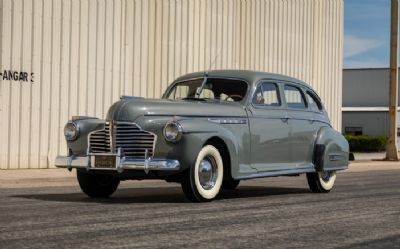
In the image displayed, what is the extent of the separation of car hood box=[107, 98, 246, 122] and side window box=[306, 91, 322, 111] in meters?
2.46

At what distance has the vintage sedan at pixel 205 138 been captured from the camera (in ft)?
30.0

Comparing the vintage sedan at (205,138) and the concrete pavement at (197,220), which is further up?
the vintage sedan at (205,138)

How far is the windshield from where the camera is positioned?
34.9ft

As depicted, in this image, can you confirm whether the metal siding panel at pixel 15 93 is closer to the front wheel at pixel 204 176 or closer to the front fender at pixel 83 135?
the front fender at pixel 83 135

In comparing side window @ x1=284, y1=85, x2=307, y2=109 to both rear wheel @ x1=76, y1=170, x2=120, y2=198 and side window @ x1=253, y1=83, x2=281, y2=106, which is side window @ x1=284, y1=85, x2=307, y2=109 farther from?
rear wheel @ x1=76, y1=170, x2=120, y2=198

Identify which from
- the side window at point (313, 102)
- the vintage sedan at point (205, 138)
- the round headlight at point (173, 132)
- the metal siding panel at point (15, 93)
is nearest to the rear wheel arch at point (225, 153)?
the vintage sedan at point (205, 138)

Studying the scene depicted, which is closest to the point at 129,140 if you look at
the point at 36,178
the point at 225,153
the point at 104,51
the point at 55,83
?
the point at 225,153

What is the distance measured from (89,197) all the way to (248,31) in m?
15.6

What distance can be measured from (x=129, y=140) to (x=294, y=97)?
11.7ft

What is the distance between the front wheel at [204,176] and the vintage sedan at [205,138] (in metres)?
0.01

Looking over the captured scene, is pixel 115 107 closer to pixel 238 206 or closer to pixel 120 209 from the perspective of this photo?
pixel 120 209

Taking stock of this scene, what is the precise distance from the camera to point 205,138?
930 centimetres

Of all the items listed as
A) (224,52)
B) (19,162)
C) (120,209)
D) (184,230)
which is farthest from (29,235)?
(224,52)

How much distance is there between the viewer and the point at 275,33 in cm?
2628
